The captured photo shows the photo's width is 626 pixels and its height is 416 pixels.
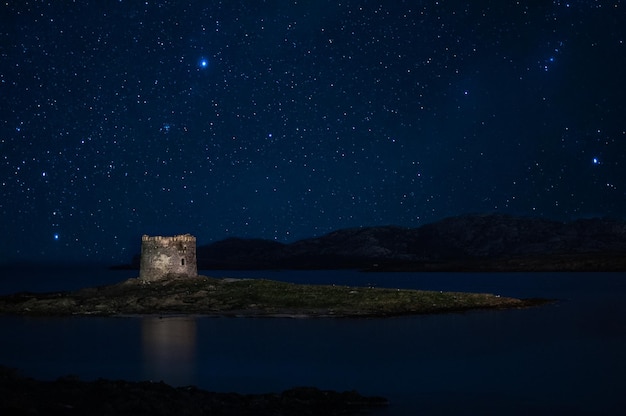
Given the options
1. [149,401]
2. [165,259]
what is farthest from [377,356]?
[165,259]

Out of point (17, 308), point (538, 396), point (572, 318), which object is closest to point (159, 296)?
point (17, 308)

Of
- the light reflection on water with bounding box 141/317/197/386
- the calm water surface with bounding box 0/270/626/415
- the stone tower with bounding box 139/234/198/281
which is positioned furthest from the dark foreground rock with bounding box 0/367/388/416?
the stone tower with bounding box 139/234/198/281

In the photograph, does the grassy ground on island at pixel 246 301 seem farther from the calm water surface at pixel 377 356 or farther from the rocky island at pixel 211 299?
the calm water surface at pixel 377 356

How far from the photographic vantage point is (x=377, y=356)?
141ft

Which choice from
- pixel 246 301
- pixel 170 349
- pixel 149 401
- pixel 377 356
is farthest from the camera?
pixel 246 301

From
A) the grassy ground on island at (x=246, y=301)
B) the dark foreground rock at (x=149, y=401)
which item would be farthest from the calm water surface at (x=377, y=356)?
the grassy ground on island at (x=246, y=301)

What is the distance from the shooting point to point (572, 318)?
66.6 meters

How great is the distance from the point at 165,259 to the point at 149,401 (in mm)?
54876

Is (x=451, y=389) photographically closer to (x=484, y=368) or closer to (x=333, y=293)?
(x=484, y=368)

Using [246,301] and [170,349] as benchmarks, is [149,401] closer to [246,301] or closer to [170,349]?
[170,349]

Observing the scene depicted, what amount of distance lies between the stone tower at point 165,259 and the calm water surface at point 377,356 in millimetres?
13489

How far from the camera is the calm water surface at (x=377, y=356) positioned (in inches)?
1280

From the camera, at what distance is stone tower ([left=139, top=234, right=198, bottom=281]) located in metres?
78.3

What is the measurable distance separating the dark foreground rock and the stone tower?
162ft
